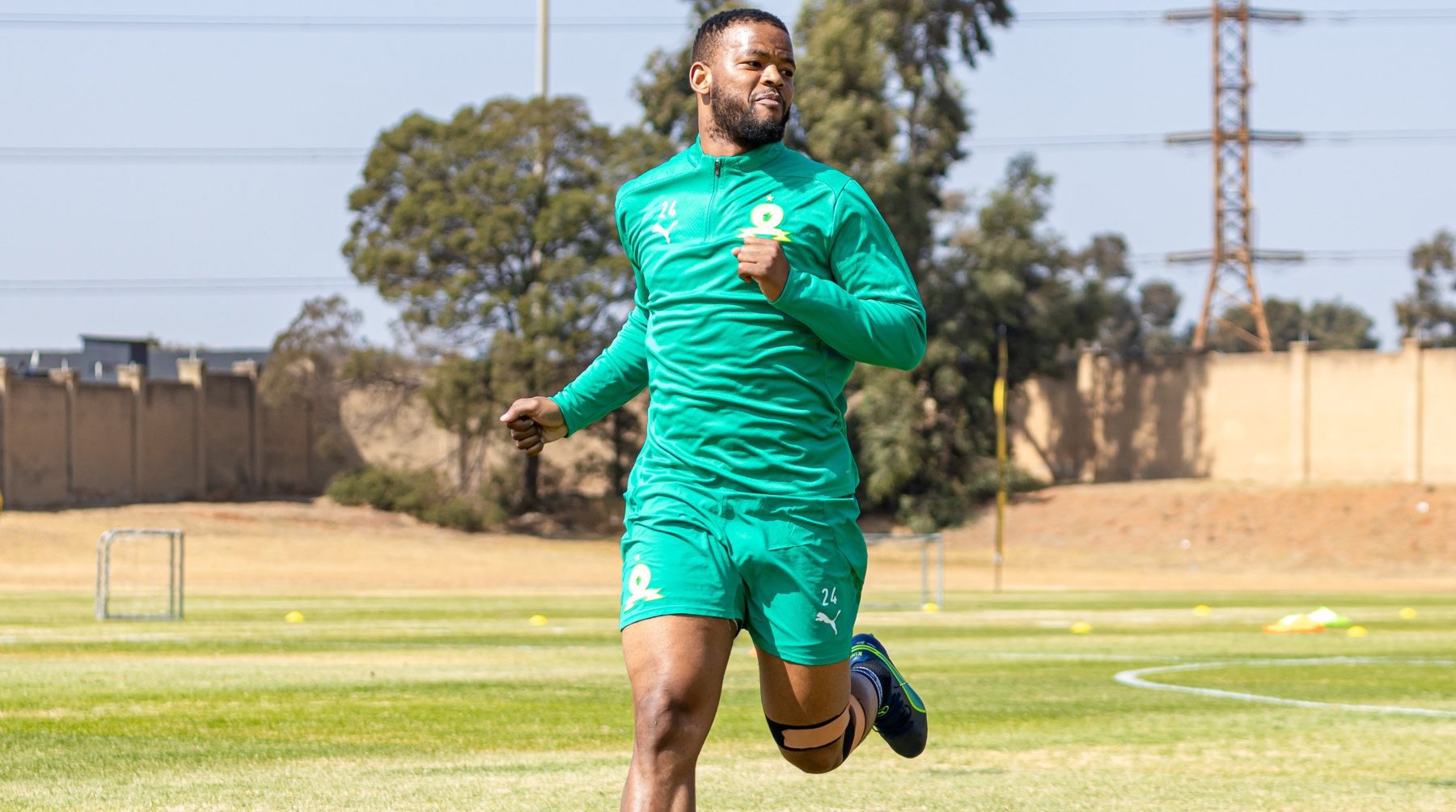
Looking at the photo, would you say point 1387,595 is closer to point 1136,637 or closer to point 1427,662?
point 1136,637

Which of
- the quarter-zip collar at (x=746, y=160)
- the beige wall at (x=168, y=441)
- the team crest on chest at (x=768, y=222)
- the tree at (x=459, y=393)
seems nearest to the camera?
the team crest on chest at (x=768, y=222)

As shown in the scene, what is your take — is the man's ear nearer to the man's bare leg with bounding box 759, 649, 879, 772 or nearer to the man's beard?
the man's beard

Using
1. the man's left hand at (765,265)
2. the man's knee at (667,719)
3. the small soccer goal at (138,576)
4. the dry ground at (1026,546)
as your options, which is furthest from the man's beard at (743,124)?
the dry ground at (1026,546)

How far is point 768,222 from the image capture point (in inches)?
204

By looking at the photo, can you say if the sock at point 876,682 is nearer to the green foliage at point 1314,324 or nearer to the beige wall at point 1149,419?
the beige wall at point 1149,419

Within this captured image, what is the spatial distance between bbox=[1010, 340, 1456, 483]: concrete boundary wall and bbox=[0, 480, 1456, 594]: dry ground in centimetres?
132

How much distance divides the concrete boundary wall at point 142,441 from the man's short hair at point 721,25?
157 feet

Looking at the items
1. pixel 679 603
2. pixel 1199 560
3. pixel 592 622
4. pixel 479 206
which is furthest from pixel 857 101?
pixel 679 603

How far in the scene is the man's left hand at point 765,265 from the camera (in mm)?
4832

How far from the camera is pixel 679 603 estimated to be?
16.0 feet

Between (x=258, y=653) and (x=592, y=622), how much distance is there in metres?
7.22

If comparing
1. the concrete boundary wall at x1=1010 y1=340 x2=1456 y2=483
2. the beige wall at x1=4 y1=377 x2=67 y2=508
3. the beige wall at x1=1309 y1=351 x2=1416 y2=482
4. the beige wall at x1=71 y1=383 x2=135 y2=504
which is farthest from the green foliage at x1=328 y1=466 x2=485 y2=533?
the beige wall at x1=1309 y1=351 x2=1416 y2=482

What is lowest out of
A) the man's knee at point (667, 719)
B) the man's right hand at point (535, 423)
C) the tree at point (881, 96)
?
the man's knee at point (667, 719)

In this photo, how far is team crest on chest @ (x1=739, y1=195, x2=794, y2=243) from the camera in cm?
516
